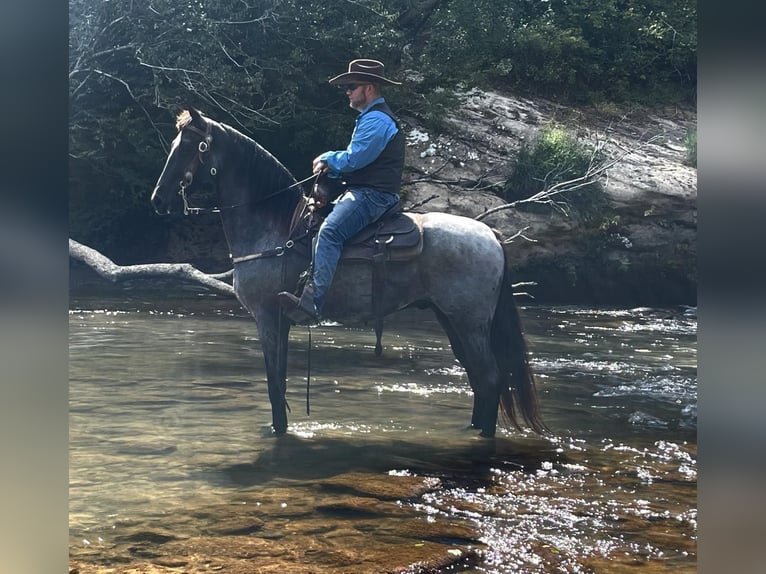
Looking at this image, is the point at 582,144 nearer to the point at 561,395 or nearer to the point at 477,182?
the point at 477,182

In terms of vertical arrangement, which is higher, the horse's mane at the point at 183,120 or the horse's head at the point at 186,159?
the horse's mane at the point at 183,120

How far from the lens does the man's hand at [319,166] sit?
4586 mm

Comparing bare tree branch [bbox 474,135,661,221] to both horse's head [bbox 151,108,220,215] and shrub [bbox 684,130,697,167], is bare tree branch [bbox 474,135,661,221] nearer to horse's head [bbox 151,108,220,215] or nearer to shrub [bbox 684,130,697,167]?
shrub [bbox 684,130,697,167]

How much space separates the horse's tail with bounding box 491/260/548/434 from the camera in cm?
452

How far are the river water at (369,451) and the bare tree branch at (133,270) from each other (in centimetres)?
9

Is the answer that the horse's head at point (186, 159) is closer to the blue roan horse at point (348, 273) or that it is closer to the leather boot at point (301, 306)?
the blue roan horse at point (348, 273)

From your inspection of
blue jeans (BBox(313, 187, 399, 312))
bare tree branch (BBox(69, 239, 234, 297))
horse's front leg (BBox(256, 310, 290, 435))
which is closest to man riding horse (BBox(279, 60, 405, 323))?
blue jeans (BBox(313, 187, 399, 312))

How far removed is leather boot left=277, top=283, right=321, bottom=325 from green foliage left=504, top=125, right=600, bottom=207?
46.8 inches

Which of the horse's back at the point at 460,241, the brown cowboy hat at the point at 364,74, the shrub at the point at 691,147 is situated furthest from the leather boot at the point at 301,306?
the shrub at the point at 691,147

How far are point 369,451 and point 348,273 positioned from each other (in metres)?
0.95

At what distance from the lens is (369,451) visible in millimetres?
4484

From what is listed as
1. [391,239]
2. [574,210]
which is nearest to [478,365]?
[391,239]
